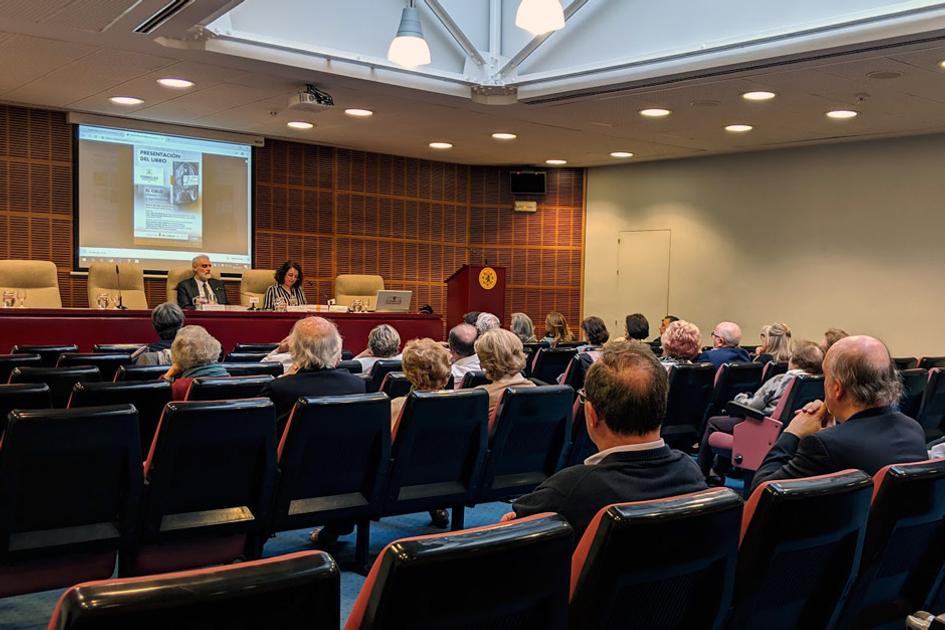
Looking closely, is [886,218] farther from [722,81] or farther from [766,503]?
[766,503]

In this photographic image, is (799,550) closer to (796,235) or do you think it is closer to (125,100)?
(125,100)

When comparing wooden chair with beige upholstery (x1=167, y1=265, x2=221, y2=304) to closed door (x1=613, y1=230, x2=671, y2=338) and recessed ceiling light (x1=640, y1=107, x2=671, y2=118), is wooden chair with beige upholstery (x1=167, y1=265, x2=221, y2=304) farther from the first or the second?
closed door (x1=613, y1=230, x2=671, y2=338)

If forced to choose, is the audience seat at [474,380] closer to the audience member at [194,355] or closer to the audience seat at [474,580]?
the audience member at [194,355]

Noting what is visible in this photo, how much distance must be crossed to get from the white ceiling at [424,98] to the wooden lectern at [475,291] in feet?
5.66

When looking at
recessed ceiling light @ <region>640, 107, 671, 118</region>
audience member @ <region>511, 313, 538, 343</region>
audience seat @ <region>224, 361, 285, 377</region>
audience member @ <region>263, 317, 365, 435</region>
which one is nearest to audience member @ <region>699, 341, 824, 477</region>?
audience member @ <region>263, 317, 365, 435</region>

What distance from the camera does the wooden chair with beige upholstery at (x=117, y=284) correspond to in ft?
31.0

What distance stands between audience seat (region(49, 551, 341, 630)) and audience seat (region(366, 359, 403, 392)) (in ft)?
10.9

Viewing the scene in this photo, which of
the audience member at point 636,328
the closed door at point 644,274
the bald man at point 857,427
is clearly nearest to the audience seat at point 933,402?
the audience member at point 636,328

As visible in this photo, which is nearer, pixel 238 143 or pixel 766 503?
pixel 766 503

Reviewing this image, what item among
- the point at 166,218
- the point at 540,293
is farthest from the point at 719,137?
the point at 166,218

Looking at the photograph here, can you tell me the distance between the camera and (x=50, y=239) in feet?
32.3

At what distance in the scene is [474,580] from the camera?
1333mm

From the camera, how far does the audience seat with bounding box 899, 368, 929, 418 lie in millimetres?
5137

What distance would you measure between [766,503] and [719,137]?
9.47 metres
